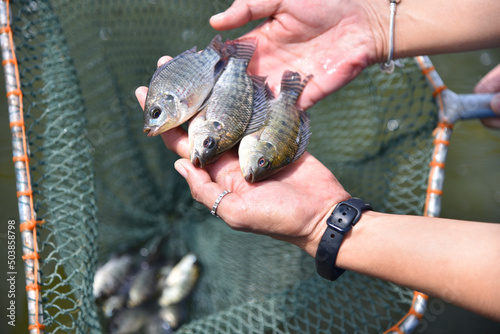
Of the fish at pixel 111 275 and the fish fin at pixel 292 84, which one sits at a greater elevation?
the fish fin at pixel 292 84

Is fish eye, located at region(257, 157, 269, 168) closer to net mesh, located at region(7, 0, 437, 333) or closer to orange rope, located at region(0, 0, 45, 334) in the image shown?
net mesh, located at region(7, 0, 437, 333)

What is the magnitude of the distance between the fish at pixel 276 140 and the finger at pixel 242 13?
662mm

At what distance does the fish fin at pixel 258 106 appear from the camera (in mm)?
2719

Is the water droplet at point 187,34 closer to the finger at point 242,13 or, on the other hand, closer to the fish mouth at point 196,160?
the finger at point 242,13

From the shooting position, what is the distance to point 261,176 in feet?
8.06

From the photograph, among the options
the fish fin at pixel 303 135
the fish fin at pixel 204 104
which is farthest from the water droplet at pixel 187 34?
the fish fin at pixel 303 135

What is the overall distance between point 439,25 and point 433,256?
2.05 metres

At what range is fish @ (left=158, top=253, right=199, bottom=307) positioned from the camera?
4.09 metres

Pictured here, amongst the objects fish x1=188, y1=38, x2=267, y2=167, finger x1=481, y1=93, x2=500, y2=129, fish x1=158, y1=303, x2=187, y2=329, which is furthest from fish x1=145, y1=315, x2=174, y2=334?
finger x1=481, y1=93, x2=500, y2=129

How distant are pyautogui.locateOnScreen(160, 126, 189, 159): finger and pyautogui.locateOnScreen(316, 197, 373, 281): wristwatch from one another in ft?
3.57

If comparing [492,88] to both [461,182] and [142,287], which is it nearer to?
[461,182]

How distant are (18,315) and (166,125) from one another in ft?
9.76

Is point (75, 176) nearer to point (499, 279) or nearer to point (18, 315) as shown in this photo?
point (18, 315)

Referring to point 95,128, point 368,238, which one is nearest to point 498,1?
point 368,238
